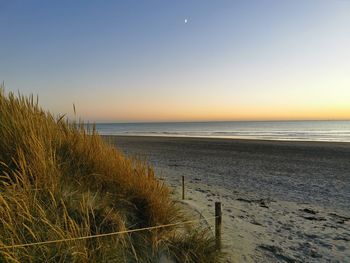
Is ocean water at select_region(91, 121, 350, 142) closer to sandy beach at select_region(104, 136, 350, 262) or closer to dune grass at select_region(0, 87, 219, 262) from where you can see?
sandy beach at select_region(104, 136, 350, 262)

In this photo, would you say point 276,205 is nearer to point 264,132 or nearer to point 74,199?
point 74,199

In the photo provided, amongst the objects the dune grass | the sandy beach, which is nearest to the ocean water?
the sandy beach

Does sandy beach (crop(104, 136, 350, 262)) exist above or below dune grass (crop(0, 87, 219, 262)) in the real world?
below

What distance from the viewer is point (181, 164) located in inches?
675

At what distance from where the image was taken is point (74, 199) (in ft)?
12.8

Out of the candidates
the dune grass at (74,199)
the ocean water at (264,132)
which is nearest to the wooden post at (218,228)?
the dune grass at (74,199)

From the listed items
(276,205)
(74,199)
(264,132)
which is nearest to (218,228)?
(74,199)

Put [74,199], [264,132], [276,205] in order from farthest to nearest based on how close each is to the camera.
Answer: [264,132], [276,205], [74,199]

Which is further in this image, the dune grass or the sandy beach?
the sandy beach

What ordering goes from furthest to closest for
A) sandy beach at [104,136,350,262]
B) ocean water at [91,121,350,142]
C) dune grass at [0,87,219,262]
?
ocean water at [91,121,350,142] < sandy beach at [104,136,350,262] < dune grass at [0,87,219,262]

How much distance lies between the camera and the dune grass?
3213 millimetres

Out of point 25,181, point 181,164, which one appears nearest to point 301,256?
point 25,181

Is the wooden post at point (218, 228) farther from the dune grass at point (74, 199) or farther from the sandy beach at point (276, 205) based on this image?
the sandy beach at point (276, 205)

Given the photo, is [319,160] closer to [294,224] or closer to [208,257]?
[294,224]
